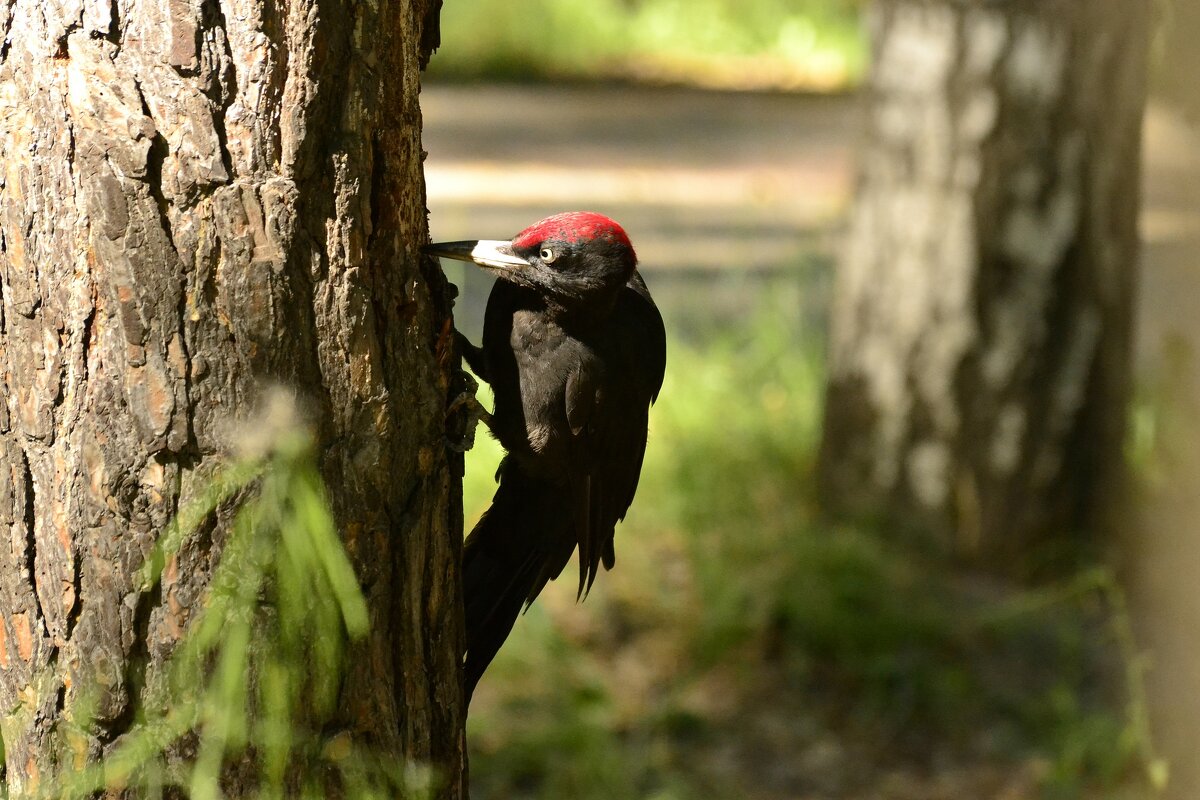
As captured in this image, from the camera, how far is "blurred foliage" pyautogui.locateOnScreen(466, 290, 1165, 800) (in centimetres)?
394

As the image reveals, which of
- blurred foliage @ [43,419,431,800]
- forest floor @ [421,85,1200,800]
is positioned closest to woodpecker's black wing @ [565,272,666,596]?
blurred foliage @ [43,419,431,800]

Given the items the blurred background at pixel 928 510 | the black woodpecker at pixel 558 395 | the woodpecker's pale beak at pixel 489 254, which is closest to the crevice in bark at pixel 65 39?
the woodpecker's pale beak at pixel 489 254

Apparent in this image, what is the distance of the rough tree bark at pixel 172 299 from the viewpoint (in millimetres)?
1575

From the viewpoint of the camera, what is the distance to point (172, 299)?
1612 millimetres

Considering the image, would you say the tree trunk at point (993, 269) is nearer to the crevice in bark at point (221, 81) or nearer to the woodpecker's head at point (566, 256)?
the woodpecker's head at point (566, 256)

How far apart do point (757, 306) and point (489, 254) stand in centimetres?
371

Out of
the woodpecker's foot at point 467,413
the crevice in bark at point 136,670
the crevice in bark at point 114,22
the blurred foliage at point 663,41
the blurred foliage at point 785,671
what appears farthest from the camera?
the blurred foliage at point 663,41

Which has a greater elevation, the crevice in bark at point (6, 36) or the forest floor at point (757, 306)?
the crevice in bark at point (6, 36)

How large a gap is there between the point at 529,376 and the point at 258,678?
1.14 meters

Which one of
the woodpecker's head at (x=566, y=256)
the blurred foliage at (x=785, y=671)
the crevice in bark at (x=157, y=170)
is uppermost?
the crevice in bark at (x=157, y=170)

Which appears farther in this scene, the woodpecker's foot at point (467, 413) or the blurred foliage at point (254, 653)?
the woodpecker's foot at point (467, 413)

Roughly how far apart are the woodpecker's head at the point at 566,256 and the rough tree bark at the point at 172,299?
741mm

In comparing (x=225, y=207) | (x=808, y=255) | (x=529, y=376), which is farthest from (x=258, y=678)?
(x=808, y=255)

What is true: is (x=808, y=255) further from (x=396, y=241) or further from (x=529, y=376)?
(x=396, y=241)
